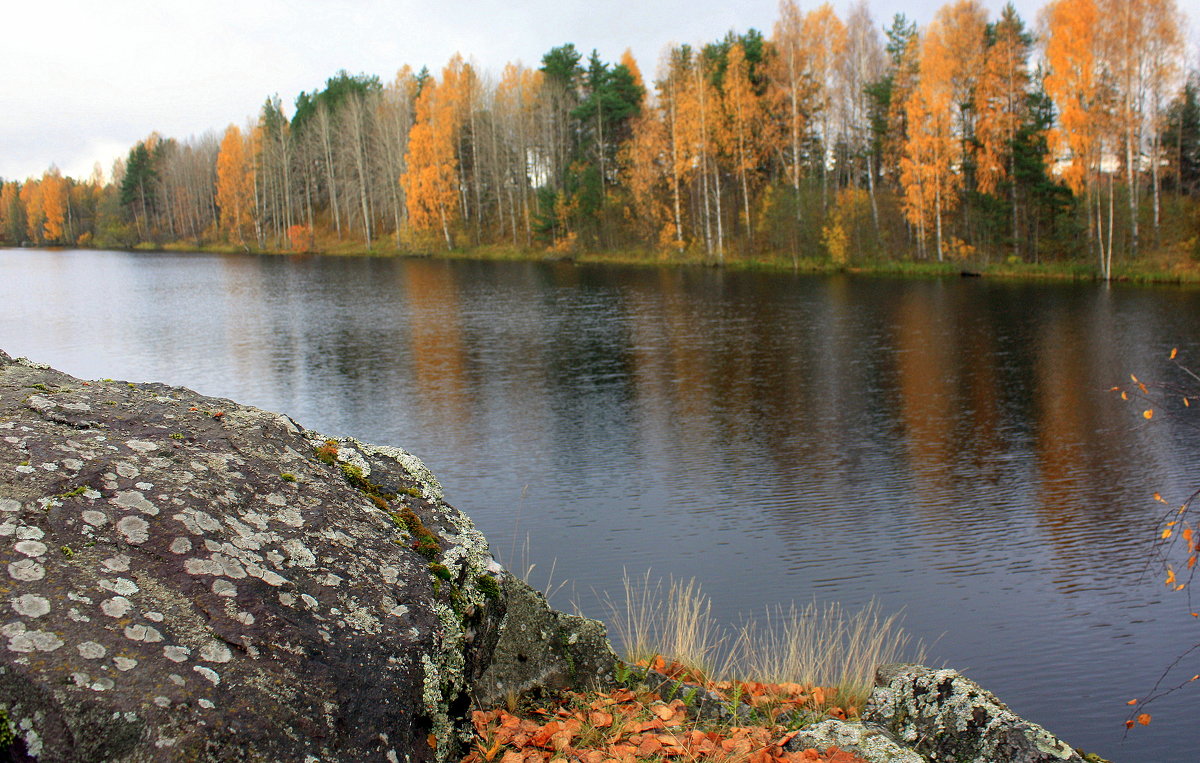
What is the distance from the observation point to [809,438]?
555 inches

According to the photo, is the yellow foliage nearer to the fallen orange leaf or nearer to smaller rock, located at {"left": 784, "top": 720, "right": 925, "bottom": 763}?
smaller rock, located at {"left": 784, "top": 720, "right": 925, "bottom": 763}

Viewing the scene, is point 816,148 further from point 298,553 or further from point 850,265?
point 298,553

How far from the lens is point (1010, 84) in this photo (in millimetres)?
41750

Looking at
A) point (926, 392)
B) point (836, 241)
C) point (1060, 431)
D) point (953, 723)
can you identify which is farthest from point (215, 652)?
point (836, 241)

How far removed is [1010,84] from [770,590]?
41353 mm

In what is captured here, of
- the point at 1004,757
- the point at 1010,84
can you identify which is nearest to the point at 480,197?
the point at 1010,84

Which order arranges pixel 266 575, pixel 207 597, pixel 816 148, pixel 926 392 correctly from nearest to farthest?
1. pixel 207 597
2. pixel 266 575
3. pixel 926 392
4. pixel 816 148

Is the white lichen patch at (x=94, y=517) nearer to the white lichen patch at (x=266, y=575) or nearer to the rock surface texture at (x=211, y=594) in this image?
the rock surface texture at (x=211, y=594)

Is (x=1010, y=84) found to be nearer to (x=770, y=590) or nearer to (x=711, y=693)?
(x=770, y=590)

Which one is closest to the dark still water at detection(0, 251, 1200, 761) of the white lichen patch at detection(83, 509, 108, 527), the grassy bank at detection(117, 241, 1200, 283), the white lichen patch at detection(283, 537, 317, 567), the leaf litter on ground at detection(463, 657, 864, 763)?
the leaf litter on ground at detection(463, 657, 864, 763)

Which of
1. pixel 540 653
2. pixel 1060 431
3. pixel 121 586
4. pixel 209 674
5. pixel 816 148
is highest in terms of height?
pixel 816 148

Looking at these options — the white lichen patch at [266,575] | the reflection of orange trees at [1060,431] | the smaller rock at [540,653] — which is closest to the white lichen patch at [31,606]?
the white lichen patch at [266,575]

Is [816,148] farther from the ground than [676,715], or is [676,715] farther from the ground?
[816,148]

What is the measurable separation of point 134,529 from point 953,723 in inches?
145
